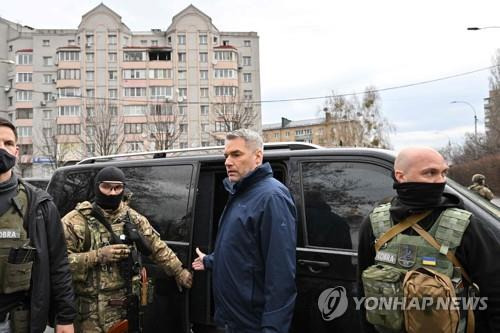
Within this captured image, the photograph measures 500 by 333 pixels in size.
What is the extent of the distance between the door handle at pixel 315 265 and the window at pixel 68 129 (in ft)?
193

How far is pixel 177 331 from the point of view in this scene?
3.72m

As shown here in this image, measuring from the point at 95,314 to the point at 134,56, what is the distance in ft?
215

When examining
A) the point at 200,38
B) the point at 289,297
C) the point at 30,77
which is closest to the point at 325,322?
the point at 289,297

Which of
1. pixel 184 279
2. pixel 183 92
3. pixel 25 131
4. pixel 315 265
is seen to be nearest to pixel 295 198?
pixel 315 265

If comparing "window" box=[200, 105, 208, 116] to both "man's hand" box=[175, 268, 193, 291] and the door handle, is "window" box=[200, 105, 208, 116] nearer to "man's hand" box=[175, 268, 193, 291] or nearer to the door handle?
"man's hand" box=[175, 268, 193, 291]

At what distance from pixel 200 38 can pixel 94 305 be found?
6552cm

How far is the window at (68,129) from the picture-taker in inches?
2272

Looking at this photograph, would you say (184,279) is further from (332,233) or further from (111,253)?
(332,233)

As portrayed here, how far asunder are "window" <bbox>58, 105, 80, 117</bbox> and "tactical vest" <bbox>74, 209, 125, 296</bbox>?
60754mm

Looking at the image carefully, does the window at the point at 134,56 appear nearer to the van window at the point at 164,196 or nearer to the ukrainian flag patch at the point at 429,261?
the van window at the point at 164,196

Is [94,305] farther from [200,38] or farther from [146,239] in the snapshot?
[200,38]

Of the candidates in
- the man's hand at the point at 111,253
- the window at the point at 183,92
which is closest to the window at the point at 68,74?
the window at the point at 183,92

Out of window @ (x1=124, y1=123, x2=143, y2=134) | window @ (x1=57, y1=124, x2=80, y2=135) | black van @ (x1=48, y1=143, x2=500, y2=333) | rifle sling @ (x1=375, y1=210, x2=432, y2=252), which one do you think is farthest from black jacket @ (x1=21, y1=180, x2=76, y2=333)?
window @ (x1=57, y1=124, x2=80, y2=135)

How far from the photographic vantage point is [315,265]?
3049 mm
